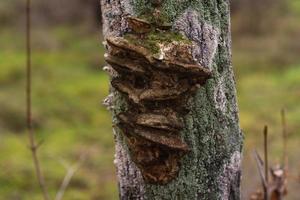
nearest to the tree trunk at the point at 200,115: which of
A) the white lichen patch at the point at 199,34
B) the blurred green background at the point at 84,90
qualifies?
the white lichen patch at the point at 199,34

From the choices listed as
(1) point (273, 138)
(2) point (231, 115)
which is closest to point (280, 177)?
(2) point (231, 115)

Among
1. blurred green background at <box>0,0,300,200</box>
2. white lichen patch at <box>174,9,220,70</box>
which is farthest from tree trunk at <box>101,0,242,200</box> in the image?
blurred green background at <box>0,0,300,200</box>

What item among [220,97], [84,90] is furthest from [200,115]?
[84,90]

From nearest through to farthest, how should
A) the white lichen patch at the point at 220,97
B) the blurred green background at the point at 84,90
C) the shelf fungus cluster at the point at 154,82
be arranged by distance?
the shelf fungus cluster at the point at 154,82
the white lichen patch at the point at 220,97
the blurred green background at the point at 84,90

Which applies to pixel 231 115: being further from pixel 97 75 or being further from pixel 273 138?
pixel 97 75

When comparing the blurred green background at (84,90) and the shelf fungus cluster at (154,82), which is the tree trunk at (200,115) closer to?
the shelf fungus cluster at (154,82)
